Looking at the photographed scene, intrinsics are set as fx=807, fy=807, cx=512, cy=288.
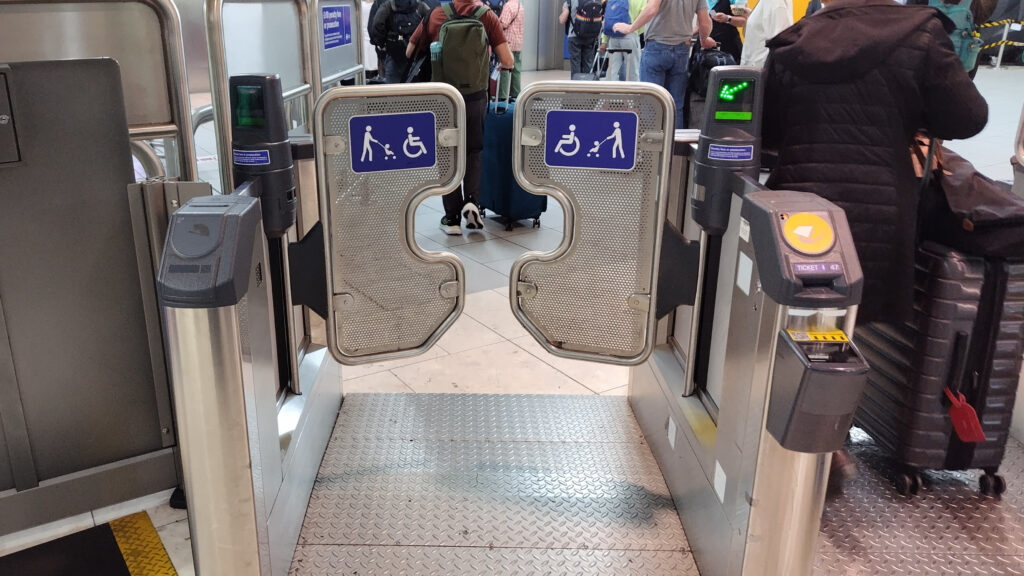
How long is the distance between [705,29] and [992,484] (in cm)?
436

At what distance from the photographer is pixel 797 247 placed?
1.43m

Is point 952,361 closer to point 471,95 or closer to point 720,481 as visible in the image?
point 720,481

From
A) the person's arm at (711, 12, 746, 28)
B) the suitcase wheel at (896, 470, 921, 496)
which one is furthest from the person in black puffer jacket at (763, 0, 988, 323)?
the person's arm at (711, 12, 746, 28)

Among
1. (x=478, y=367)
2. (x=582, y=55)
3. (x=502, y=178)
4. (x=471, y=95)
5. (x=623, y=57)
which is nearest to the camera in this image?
(x=478, y=367)

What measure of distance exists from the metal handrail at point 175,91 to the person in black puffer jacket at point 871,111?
61.1 inches

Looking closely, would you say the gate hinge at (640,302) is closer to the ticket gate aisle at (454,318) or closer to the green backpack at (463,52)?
the ticket gate aisle at (454,318)

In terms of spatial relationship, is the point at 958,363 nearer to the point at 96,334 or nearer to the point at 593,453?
the point at 593,453

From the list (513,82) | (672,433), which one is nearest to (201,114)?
(672,433)

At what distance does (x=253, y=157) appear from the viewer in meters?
1.87

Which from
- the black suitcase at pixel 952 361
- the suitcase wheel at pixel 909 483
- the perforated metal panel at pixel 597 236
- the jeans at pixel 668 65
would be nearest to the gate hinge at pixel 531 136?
the perforated metal panel at pixel 597 236

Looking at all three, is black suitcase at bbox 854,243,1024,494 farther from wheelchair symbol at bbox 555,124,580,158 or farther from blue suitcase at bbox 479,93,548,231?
blue suitcase at bbox 479,93,548,231

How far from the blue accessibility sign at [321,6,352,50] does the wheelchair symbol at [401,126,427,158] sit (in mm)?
1226

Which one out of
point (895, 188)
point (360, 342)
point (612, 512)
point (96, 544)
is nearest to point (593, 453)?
point (612, 512)

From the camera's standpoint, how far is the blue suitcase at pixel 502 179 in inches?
193
